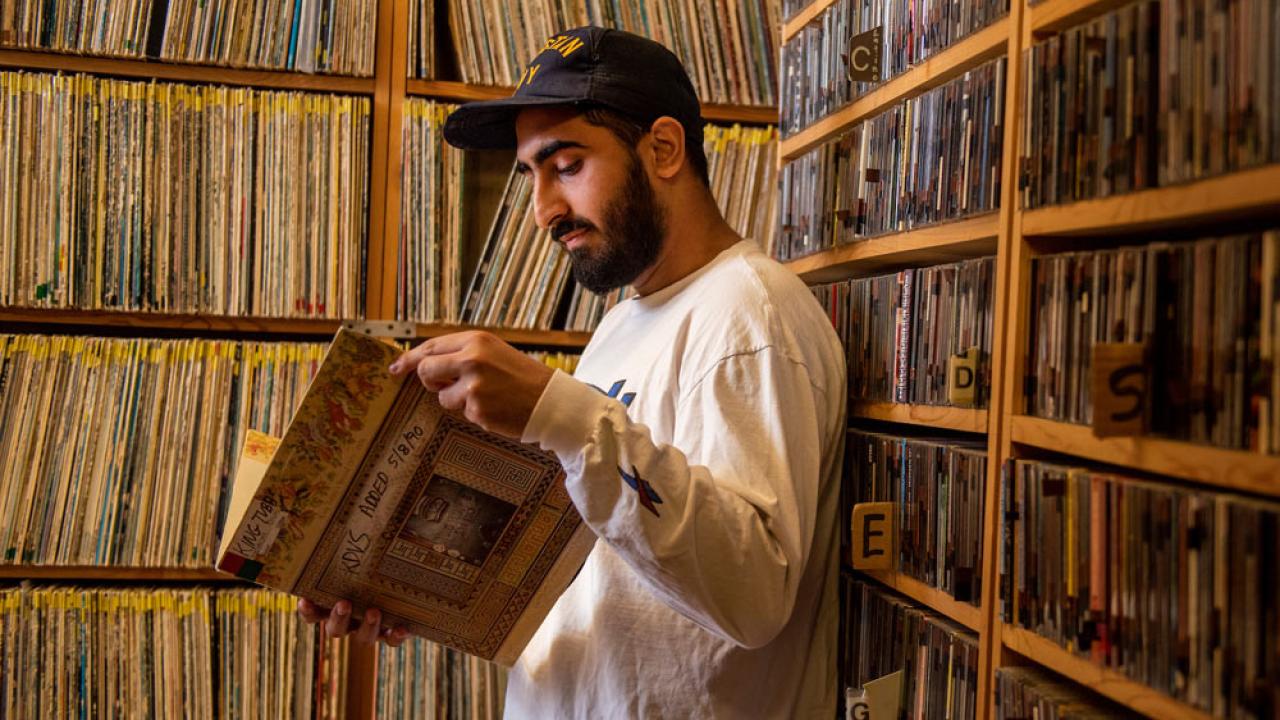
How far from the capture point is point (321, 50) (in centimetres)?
208

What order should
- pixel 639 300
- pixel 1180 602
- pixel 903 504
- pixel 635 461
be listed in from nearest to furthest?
pixel 1180 602
pixel 635 461
pixel 903 504
pixel 639 300

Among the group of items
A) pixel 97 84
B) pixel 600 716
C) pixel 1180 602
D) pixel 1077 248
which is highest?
pixel 97 84

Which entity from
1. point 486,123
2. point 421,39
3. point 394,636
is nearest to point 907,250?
point 486,123

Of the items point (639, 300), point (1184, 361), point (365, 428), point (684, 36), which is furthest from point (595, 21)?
point (1184, 361)

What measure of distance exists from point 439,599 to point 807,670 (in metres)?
0.46

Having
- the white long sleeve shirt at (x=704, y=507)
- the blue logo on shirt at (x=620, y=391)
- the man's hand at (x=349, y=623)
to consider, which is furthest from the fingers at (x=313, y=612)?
the blue logo on shirt at (x=620, y=391)

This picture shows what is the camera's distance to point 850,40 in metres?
1.36

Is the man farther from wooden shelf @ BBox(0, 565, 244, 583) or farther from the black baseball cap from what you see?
wooden shelf @ BBox(0, 565, 244, 583)

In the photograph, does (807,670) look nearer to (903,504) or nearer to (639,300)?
(903,504)

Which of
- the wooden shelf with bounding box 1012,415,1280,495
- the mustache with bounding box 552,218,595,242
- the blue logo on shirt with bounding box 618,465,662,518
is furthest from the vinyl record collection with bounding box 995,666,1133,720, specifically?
the mustache with bounding box 552,218,595,242

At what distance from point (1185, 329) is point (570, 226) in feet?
2.64

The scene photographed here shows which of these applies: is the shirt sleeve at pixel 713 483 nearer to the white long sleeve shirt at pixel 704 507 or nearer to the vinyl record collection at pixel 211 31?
the white long sleeve shirt at pixel 704 507

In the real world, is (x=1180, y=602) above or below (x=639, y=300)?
below

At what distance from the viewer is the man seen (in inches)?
38.5
